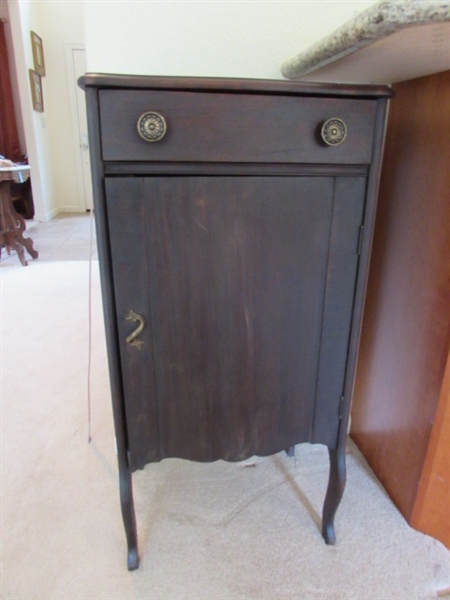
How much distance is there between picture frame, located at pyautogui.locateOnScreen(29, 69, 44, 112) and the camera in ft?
14.5

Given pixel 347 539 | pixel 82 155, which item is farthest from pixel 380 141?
pixel 82 155

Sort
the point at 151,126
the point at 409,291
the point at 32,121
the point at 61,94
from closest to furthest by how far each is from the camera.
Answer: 1. the point at 151,126
2. the point at 409,291
3. the point at 32,121
4. the point at 61,94

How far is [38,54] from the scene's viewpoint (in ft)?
15.2

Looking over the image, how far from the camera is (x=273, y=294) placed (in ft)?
2.60

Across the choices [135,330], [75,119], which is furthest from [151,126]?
[75,119]

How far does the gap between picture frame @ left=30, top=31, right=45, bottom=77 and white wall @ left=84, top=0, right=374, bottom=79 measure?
4469 millimetres

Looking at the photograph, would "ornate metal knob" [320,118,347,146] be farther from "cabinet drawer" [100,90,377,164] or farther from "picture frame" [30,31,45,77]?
"picture frame" [30,31,45,77]

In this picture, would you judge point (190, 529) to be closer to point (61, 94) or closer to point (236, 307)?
point (236, 307)

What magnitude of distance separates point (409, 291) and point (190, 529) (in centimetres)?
82

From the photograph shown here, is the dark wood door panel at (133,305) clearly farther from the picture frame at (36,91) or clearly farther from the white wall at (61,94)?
the white wall at (61,94)

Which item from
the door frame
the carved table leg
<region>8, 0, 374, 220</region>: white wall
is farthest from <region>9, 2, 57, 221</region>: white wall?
<region>8, 0, 374, 220</region>: white wall

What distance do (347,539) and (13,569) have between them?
0.79m

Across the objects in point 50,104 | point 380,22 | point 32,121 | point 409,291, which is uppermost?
point 50,104

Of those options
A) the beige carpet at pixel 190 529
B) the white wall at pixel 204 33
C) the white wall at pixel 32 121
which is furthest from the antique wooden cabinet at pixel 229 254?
the white wall at pixel 32 121
